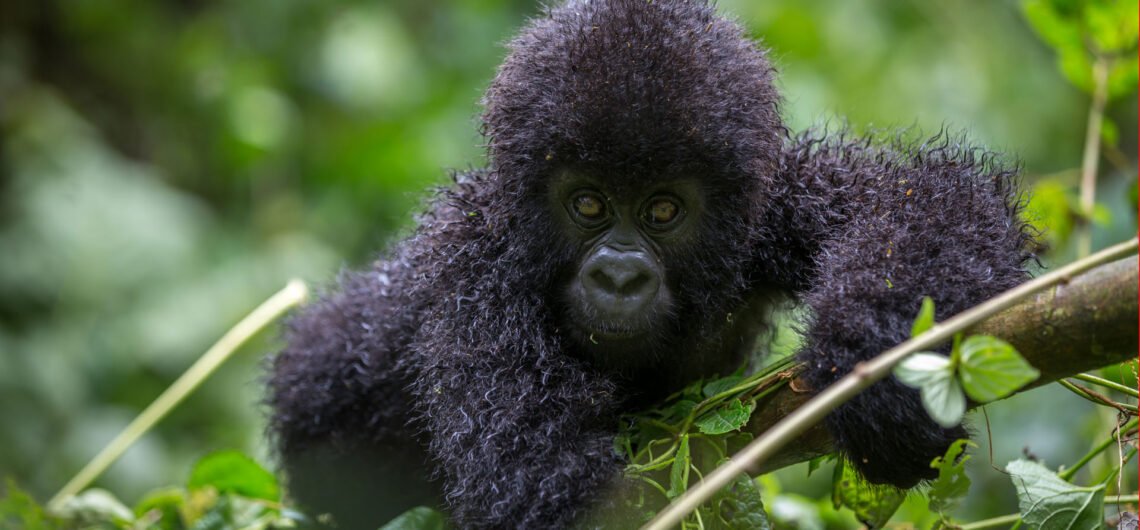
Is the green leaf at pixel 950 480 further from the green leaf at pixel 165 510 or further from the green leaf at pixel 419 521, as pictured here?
the green leaf at pixel 165 510

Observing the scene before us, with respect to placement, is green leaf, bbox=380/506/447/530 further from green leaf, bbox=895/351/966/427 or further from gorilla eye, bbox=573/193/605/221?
green leaf, bbox=895/351/966/427

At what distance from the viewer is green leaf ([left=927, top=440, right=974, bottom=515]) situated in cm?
139

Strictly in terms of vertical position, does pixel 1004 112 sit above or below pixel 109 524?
above

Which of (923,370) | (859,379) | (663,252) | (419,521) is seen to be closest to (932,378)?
→ (923,370)

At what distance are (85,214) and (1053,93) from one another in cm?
430

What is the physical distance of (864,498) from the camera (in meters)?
1.70

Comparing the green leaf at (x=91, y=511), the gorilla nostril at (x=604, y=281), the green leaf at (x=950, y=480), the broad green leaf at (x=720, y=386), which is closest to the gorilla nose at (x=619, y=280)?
the gorilla nostril at (x=604, y=281)

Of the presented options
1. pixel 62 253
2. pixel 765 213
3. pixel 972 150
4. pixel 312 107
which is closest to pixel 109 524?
pixel 765 213

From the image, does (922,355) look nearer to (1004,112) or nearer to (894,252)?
(894,252)

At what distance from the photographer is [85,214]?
14.3 feet

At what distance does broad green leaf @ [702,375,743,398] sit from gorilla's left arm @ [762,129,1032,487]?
0.17 m

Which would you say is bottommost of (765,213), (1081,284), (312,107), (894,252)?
(1081,284)

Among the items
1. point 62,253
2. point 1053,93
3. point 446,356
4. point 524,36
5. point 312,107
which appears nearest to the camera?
point 446,356

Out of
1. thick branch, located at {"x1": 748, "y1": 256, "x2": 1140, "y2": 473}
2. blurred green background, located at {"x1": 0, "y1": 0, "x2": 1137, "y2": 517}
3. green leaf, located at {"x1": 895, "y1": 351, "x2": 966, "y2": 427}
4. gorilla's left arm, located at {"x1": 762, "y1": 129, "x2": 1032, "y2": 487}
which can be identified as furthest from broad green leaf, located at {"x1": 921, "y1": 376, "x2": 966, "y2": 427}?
blurred green background, located at {"x1": 0, "y1": 0, "x2": 1137, "y2": 517}
